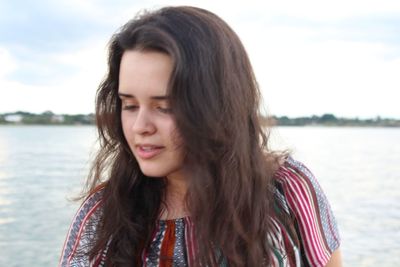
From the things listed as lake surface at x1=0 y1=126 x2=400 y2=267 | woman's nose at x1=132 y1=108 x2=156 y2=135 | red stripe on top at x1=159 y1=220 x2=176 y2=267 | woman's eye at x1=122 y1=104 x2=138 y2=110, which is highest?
woman's eye at x1=122 y1=104 x2=138 y2=110

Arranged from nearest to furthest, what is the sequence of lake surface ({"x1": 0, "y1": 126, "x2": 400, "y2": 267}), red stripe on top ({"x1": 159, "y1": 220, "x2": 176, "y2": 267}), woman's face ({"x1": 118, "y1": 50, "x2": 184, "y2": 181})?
woman's face ({"x1": 118, "y1": 50, "x2": 184, "y2": 181}), red stripe on top ({"x1": 159, "y1": 220, "x2": 176, "y2": 267}), lake surface ({"x1": 0, "y1": 126, "x2": 400, "y2": 267})

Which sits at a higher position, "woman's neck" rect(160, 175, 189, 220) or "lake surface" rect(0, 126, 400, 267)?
"woman's neck" rect(160, 175, 189, 220)

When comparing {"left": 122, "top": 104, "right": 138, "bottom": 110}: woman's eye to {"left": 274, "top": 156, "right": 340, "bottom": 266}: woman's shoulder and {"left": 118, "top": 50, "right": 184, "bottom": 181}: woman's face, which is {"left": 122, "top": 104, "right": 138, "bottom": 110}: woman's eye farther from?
{"left": 274, "top": 156, "right": 340, "bottom": 266}: woman's shoulder

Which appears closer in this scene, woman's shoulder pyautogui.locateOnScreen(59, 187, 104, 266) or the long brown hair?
the long brown hair

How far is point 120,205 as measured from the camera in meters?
2.21

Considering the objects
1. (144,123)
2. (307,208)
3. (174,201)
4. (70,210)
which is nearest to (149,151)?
(144,123)

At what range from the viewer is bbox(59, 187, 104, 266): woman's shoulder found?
86.0 inches

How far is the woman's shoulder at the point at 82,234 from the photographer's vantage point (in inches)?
86.0

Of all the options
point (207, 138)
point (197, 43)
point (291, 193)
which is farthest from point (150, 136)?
point (291, 193)

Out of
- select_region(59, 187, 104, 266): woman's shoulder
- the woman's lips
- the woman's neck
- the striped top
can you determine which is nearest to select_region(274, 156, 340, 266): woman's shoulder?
the striped top

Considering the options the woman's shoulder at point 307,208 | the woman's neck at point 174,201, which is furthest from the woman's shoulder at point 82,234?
the woman's shoulder at point 307,208

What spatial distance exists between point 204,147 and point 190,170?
0.10 m

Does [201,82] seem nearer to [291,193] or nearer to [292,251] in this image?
[291,193]

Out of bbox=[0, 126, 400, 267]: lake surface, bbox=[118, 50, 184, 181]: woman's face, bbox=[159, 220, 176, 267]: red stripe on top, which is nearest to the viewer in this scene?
bbox=[118, 50, 184, 181]: woman's face
